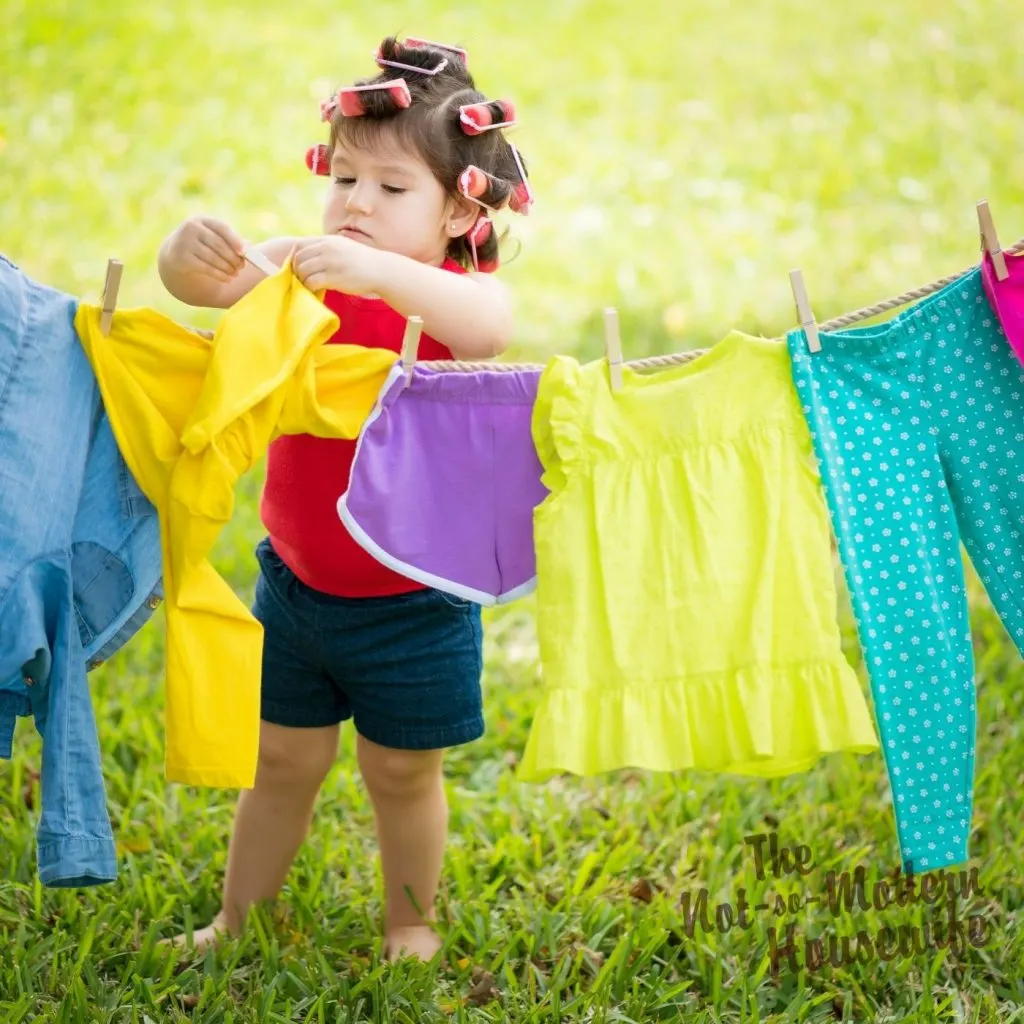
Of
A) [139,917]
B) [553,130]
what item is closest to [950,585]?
[139,917]

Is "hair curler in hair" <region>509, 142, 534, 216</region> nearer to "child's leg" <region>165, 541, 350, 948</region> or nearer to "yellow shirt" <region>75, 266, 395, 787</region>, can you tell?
"yellow shirt" <region>75, 266, 395, 787</region>

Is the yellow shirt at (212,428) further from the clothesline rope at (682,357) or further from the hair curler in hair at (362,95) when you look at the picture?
the hair curler in hair at (362,95)

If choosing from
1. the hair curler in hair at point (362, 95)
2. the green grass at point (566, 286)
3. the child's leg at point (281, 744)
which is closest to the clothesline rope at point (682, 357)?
the hair curler in hair at point (362, 95)

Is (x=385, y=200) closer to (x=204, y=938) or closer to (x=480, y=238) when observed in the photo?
(x=480, y=238)

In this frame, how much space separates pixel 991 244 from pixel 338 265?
860mm

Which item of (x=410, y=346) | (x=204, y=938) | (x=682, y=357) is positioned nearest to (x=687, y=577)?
(x=682, y=357)

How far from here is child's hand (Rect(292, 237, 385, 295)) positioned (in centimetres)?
183

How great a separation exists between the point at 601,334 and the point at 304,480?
2805 mm

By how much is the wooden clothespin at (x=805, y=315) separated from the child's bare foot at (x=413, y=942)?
123 centimetres

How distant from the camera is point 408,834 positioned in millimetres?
2363

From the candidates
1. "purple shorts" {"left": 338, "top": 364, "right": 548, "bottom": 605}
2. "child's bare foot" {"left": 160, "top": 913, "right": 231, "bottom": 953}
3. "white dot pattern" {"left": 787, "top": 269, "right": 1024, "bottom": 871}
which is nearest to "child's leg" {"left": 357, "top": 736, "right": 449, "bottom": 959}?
"child's bare foot" {"left": 160, "top": 913, "right": 231, "bottom": 953}

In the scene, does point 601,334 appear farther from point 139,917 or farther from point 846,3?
point 846,3

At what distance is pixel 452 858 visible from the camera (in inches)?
104

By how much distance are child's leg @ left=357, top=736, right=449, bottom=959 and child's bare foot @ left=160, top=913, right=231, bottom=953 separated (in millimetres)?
284
